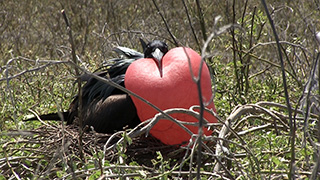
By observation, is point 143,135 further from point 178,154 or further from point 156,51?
point 156,51

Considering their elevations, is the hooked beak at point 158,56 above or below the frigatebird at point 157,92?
above

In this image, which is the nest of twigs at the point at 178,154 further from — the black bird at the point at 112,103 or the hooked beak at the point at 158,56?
the hooked beak at the point at 158,56

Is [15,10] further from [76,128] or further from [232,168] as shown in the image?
[232,168]

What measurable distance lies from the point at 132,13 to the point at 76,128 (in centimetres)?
323

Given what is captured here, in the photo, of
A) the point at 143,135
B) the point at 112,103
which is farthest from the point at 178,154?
the point at 112,103

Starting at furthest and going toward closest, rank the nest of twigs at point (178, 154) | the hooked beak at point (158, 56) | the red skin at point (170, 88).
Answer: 1. the hooked beak at point (158, 56)
2. the red skin at point (170, 88)
3. the nest of twigs at point (178, 154)

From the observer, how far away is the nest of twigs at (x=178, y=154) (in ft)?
5.16

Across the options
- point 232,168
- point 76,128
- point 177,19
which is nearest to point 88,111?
point 76,128

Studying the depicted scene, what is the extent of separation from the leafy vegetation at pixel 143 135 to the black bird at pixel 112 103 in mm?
86

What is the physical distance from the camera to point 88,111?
2.50 metres

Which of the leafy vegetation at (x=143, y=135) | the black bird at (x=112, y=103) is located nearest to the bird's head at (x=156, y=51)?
the black bird at (x=112, y=103)

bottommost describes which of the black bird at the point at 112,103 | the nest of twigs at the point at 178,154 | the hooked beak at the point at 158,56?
the nest of twigs at the point at 178,154

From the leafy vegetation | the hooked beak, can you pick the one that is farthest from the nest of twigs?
the hooked beak

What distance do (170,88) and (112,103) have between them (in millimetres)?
371
